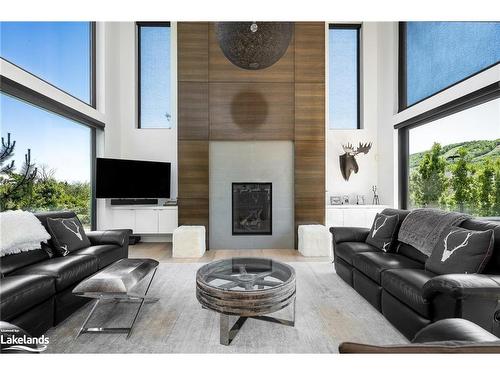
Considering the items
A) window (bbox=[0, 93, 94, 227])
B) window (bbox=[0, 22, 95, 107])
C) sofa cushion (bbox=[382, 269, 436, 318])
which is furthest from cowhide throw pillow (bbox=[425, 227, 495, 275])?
window (bbox=[0, 22, 95, 107])

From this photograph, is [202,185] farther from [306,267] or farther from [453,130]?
[453,130]

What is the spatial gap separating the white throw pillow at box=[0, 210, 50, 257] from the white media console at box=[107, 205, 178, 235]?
2.26 metres

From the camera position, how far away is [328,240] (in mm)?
4355

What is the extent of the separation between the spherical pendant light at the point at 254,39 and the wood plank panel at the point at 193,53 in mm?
2647

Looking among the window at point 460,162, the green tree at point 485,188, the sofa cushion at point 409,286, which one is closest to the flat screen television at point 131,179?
the sofa cushion at point 409,286

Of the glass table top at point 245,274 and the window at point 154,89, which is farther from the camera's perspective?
the window at point 154,89

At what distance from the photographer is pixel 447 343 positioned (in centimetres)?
72

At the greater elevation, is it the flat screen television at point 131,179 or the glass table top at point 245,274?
the flat screen television at point 131,179

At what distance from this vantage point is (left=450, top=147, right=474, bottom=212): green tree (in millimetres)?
3388

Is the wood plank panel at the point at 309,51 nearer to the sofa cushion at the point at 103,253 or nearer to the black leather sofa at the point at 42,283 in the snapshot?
the sofa cushion at the point at 103,253

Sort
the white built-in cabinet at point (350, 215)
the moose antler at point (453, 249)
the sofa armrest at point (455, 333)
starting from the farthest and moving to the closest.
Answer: the white built-in cabinet at point (350, 215) < the moose antler at point (453, 249) < the sofa armrest at point (455, 333)

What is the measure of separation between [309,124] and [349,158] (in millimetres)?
1183

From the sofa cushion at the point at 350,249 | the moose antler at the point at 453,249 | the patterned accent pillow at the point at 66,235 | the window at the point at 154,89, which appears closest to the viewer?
the moose antler at the point at 453,249

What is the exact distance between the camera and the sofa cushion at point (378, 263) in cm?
235
